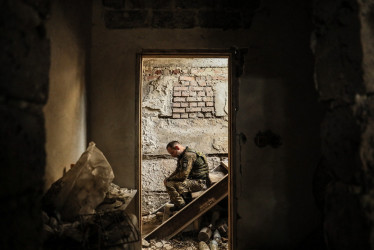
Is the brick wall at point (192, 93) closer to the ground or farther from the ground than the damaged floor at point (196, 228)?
farther from the ground

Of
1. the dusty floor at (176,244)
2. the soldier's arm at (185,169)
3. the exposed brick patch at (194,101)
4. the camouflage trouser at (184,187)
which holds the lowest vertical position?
the dusty floor at (176,244)

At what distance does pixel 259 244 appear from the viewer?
2752mm

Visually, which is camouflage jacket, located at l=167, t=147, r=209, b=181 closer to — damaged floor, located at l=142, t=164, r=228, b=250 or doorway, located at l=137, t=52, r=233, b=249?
damaged floor, located at l=142, t=164, r=228, b=250

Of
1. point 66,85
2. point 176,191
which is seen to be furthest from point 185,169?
point 66,85

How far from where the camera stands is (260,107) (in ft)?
9.21

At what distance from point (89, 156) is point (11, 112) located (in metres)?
1.17

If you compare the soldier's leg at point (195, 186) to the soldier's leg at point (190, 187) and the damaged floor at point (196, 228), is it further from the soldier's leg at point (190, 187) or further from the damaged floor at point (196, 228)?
the damaged floor at point (196, 228)

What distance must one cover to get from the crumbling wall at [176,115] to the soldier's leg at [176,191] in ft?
2.14

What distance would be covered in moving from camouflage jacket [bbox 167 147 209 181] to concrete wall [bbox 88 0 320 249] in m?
1.69

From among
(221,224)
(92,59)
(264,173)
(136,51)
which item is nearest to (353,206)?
(264,173)

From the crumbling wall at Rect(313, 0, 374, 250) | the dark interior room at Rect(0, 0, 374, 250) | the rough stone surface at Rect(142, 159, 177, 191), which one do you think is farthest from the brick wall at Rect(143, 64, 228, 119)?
the crumbling wall at Rect(313, 0, 374, 250)

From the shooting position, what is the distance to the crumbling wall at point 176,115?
5164mm

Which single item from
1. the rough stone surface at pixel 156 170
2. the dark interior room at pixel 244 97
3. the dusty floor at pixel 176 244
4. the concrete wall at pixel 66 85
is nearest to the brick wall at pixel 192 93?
the rough stone surface at pixel 156 170

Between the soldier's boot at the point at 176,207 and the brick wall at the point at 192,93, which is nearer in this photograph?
the soldier's boot at the point at 176,207
